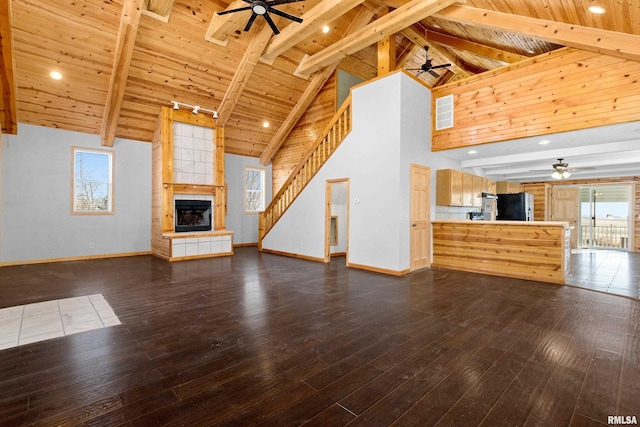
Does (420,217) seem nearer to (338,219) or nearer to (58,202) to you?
(338,219)

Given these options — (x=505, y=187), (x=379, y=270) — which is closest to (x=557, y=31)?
(x=379, y=270)

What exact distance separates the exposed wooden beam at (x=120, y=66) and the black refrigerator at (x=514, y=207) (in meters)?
9.21

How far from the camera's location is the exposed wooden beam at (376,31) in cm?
467

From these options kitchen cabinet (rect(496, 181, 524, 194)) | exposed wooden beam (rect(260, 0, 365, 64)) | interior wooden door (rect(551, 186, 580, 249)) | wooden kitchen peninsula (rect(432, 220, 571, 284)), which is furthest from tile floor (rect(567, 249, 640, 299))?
exposed wooden beam (rect(260, 0, 365, 64))

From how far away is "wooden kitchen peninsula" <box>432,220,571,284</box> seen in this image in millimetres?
4924

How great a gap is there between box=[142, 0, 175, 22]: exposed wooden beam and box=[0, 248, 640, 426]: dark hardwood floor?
4691mm

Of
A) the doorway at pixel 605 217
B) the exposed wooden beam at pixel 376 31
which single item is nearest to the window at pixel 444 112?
the exposed wooden beam at pixel 376 31

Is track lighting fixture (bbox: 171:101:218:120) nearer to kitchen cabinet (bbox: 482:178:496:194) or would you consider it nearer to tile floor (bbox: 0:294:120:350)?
tile floor (bbox: 0:294:120:350)

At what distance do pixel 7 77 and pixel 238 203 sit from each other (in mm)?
5591

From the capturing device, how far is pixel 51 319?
324 cm

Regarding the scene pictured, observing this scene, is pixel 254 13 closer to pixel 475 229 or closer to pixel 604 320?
pixel 475 229

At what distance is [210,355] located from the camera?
245 centimetres

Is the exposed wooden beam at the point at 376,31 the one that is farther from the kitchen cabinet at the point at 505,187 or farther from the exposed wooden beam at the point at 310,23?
the kitchen cabinet at the point at 505,187

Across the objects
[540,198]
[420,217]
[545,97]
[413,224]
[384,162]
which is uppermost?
[545,97]
